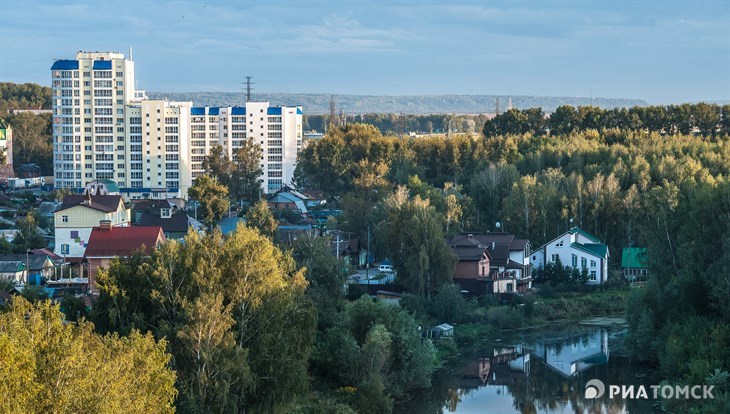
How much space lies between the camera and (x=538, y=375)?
22.6 metres

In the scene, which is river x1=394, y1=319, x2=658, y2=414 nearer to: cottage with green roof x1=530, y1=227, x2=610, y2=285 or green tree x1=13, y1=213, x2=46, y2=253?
cottage with green roof x1=530, y1=227, x2=610, y2=285

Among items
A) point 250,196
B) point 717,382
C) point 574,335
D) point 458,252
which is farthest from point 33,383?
point 250,196

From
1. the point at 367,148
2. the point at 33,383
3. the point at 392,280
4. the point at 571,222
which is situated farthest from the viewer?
the point at 367,148

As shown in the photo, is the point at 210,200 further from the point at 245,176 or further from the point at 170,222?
the point at 245,176

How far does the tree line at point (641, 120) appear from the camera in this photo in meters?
52.7

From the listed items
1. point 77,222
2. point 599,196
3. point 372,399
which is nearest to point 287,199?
point 599,196

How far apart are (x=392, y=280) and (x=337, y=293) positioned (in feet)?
22.3

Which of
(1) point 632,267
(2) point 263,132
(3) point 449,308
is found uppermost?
(2) point 263,132

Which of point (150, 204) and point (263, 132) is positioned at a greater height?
point (263, 132)

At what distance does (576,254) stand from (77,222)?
13.4m

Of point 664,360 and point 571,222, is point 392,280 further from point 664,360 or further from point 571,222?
point 664,360

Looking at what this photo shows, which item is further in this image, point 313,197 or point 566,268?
point 313,197

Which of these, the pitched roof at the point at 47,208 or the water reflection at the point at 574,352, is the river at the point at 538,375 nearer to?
the water reflection at the point at 574,352

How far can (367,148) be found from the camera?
53.1 meters
